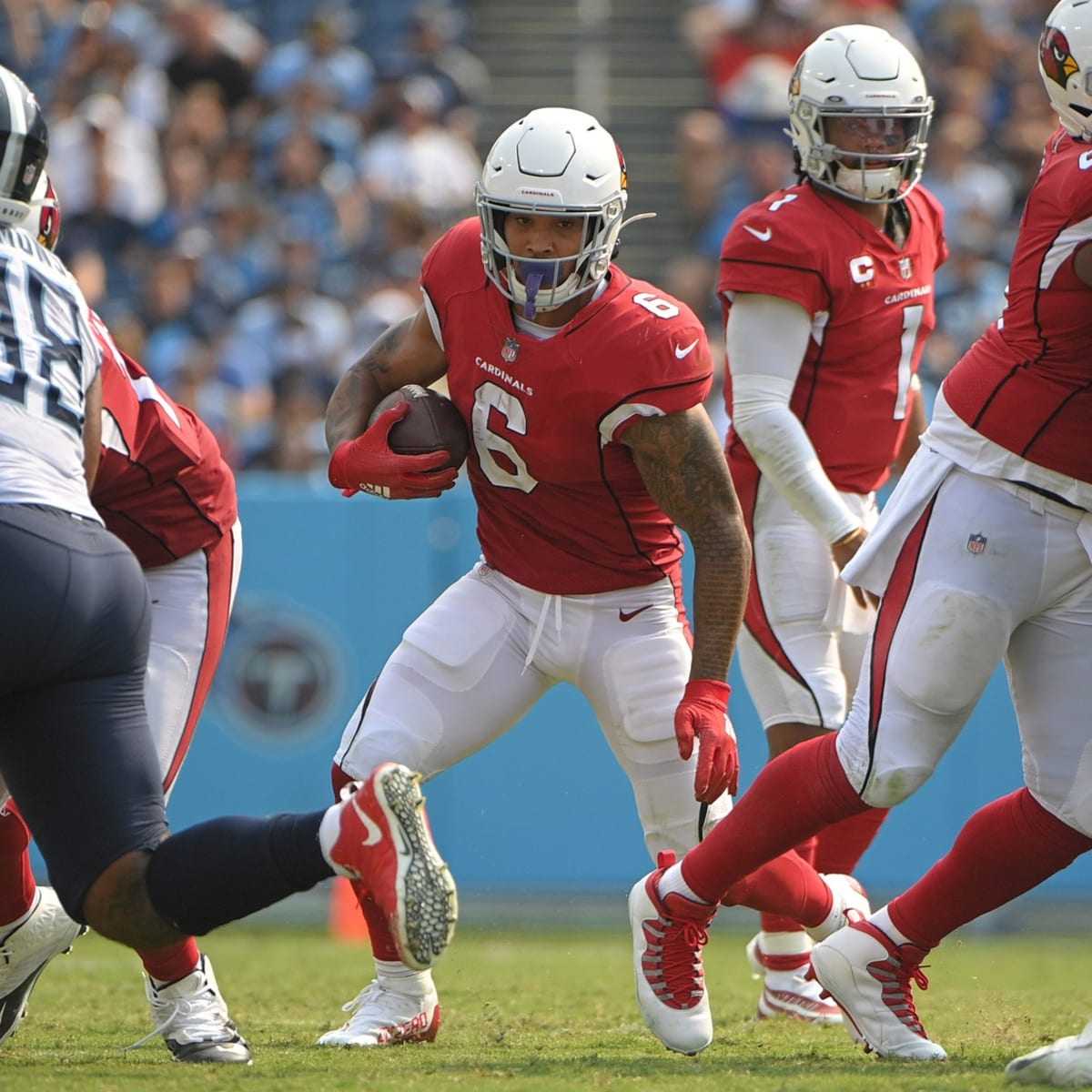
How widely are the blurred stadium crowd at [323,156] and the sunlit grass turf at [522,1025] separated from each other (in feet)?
10.0

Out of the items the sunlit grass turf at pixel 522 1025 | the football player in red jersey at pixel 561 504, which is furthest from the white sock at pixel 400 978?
the sunlit grass turf at pixel 522 1025

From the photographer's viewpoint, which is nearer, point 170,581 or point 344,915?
point 170,581

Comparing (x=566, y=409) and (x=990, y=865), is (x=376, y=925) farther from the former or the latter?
(x=990, y=865)

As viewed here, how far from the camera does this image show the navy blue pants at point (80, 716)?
3.09 m

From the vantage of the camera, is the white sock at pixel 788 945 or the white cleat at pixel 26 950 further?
the white sock at pixel 788 945

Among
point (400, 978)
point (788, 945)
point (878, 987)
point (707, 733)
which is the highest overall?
point (707, 733)

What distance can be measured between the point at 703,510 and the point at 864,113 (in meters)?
1.25

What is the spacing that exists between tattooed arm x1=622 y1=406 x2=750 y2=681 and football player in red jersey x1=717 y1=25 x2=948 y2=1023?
1.84 feet

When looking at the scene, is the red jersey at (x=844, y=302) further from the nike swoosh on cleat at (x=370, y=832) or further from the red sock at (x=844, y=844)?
the nike swoosh on cleat at (x=370, y=832)

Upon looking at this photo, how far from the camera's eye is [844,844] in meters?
4.87

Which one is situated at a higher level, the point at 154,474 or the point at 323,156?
the point at 323,156

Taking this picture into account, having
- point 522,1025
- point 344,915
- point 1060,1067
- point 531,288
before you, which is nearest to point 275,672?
point 344,915

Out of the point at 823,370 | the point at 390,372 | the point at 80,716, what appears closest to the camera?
the point at 80,716

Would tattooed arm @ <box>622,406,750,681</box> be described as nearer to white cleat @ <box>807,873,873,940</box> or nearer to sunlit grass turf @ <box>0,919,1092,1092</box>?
white cleat @ <box>807,873,873,940</box>
